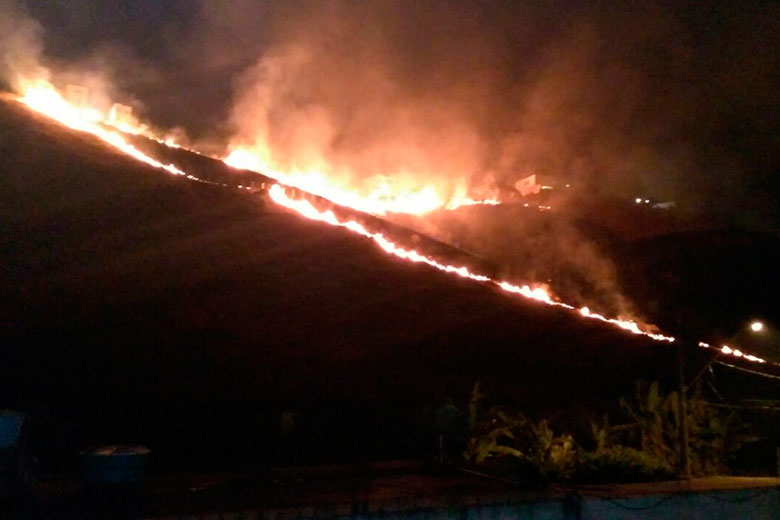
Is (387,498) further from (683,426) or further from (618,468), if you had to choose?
(683,426)

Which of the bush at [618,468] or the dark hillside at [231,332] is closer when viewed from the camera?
the dark hillside at [231,332]

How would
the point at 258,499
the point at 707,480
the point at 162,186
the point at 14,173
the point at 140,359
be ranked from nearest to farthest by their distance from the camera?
the point at 258,499
the point at 140,359
the point at 707,480
the point at 14,173
the point at 162,186

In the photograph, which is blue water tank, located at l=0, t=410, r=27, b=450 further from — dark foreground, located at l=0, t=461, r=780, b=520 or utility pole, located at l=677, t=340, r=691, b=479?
utility pole, located at l=677, t=340, r=691, b=479

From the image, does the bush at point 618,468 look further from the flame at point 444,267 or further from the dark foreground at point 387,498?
the flame at point 444,267

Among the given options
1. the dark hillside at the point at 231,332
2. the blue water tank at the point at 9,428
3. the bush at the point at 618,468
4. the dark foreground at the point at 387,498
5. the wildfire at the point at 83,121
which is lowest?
the dark foreground at the point at 387,498

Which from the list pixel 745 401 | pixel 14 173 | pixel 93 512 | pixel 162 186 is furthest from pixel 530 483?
pixel 14 173

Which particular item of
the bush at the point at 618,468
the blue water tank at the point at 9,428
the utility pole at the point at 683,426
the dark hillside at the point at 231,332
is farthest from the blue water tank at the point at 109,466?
the utility pole at the point at 683,426

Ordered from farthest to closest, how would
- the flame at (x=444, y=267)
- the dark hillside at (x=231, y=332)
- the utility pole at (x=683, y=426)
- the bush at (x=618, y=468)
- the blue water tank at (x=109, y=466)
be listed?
the flame at (x=444, y=267), the utility pole at (x=683, y=426), the bush at (x=618, y=468), the dark hillside at (x=231, y=332), the blue water tank at (x=109, y=466)

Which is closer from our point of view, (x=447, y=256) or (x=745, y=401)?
(x=745, y=401)

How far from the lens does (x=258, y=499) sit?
266 inches

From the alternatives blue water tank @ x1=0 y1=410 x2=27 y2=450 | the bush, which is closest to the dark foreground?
the bush

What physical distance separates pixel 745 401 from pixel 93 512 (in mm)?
11475

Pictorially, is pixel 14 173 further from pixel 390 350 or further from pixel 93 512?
pixel 93 512

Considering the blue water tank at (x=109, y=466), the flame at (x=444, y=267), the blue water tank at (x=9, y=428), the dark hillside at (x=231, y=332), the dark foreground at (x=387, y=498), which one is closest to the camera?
the dark foreground at (x=387, y=498)
